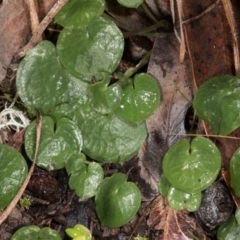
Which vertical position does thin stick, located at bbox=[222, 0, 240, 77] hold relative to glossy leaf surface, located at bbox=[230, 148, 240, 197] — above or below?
above

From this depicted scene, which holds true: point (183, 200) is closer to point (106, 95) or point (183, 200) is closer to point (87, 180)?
point (87, 180)

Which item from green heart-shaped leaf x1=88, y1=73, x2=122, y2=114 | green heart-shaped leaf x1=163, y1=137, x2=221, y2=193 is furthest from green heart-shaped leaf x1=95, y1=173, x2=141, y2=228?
green heart-shaped leaf x1=88, y1=73, x2=122, y2=114

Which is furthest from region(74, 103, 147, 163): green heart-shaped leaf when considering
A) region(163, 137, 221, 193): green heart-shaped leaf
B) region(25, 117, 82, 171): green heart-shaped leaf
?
region(163, 137, 221, 193): green heart-shaped leaf

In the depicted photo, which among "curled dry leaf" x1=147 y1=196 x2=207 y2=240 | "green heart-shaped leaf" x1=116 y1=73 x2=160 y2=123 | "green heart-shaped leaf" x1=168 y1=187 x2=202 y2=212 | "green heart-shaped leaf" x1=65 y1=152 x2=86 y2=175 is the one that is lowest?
"curled dry leaf" x1=147 y1=196 x2=207 y2=240

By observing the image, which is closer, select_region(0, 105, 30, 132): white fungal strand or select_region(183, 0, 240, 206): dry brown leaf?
select_region(183, 0, 240, 206): dry brown leaf

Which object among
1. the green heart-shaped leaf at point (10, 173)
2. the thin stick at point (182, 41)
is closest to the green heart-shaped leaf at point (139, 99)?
the thin stick at point (182, 41)

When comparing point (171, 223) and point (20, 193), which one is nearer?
point (20, 193)

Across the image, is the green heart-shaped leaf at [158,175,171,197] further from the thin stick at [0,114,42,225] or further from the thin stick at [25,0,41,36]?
the thin stick at [25,0,41,36]

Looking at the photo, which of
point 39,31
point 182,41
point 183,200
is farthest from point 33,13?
point 183,200
